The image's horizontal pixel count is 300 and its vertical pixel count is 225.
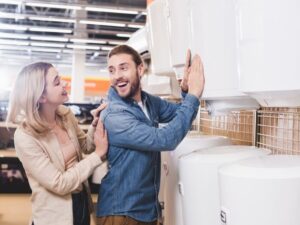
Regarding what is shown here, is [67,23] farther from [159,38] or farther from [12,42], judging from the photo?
[159,38]

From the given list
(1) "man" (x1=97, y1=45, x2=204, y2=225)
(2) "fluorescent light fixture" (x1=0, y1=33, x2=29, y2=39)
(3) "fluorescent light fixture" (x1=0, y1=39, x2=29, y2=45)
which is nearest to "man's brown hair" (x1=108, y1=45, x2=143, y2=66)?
(1) "man" (x1=97, y1=45, x2=204, y2=225)

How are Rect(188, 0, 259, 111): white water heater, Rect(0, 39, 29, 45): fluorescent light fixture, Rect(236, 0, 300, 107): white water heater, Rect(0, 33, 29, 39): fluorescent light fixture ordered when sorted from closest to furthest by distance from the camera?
Rect(236, 0, 300, 107): white water heater, Rect(188, 0, 259, 111): white water heater, Rect(0, 33, 29, 39): fluorescent light fixture, Rect(0, 39, 29, 45): fluorescent light fixture

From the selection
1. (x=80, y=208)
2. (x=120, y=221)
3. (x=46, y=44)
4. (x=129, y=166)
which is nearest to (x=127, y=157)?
(x=129, y=166)

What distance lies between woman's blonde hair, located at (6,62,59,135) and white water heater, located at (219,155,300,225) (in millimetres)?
933

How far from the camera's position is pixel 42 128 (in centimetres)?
165

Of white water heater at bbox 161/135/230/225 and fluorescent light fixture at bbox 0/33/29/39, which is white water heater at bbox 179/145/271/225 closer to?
white water heater at bbox 161/135/230/225

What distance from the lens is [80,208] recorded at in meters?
1.80

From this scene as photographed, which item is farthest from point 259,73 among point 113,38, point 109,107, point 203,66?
point 113,38

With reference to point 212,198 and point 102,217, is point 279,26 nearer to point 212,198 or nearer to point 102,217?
point 212,198

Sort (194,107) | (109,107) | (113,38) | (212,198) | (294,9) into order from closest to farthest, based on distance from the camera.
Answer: (294,9), (212,198), (194,107), (109,107), (113,38)

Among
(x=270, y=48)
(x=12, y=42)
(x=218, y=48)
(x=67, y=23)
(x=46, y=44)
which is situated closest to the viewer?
(x=270, y=48)

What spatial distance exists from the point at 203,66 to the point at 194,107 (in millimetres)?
190

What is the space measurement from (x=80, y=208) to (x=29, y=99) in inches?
22.4

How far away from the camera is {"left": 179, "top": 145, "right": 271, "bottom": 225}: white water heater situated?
1252 mm
